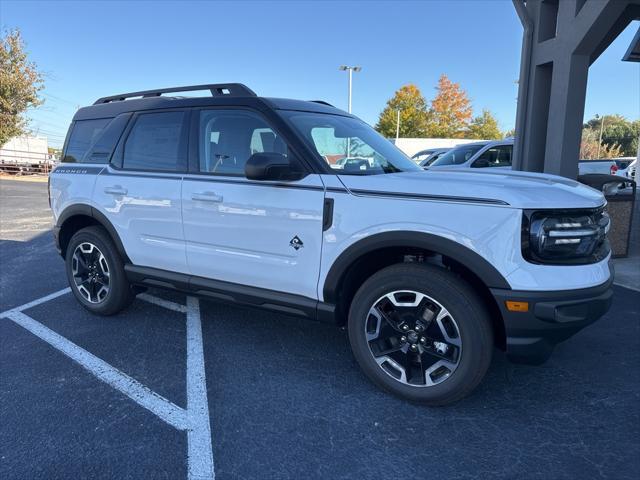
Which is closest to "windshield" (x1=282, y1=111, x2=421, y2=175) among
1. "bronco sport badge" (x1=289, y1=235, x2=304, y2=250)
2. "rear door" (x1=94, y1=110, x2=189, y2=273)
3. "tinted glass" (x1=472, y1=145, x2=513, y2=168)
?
"bronco sport badge" (x1=289, y1=235, x2=304, y2=250)

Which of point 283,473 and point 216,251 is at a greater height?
point 216,251

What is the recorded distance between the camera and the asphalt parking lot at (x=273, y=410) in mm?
2385

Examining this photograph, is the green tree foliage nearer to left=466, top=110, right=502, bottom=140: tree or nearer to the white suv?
left=466, top=110, right=502, bottom=140: tree

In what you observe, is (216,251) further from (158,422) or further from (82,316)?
(82,316)

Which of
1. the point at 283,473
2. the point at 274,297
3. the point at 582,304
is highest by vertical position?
the point at 582,304

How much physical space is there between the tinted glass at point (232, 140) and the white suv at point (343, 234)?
1cm

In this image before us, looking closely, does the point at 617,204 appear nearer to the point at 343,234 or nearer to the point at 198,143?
the point at 343,234

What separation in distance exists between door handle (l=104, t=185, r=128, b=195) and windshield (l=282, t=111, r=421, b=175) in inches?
→ 63.6

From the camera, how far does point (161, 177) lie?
379cm

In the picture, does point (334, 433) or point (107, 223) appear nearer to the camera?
point (334, 433)

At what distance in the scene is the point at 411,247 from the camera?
2.86 metres

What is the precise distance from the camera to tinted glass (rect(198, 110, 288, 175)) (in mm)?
3400

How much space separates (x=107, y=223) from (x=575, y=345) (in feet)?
13.4

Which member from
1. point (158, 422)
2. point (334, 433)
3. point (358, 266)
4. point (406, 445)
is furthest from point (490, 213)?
point (158, 422)
